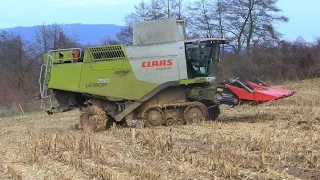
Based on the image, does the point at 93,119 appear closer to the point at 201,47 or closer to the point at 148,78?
the point at 148,78

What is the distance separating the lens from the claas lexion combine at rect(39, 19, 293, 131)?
12.4m

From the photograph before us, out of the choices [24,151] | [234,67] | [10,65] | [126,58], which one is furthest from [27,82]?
[24,151]

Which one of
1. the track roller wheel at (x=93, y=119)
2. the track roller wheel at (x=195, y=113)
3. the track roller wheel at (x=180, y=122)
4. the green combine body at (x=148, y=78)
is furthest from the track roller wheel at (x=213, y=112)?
the track roller wheel at (x=93, y=119)

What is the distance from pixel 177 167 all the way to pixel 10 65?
34543 millimetres

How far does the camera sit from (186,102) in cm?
1253

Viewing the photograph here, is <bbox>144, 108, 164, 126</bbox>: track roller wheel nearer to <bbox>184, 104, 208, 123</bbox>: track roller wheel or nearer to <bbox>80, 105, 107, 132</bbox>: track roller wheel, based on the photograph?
<bbox>184, 104, 208, 123</bbox>: track roller wheel

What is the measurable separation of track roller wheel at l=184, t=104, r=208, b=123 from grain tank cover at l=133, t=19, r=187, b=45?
183cm

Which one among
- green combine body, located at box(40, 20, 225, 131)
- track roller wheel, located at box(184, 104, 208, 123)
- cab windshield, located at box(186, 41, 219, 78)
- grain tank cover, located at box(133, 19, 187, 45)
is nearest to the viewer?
track roller wheel, located at box(184, 104, 208, 123)

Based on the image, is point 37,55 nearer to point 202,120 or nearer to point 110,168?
point 202,120

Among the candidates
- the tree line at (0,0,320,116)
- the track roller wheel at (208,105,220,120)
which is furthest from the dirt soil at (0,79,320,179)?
the tree line at (0,0,320,116)

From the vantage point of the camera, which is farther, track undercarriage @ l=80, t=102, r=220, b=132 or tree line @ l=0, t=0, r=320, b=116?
tree line @ l=0, t=0, r=320, b=116

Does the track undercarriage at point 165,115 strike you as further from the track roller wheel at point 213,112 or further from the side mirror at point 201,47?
the side mirror at point 201,47

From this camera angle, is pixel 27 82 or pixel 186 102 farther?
pixel 27 82

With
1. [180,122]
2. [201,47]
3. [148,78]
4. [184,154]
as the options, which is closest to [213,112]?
[180,122]
